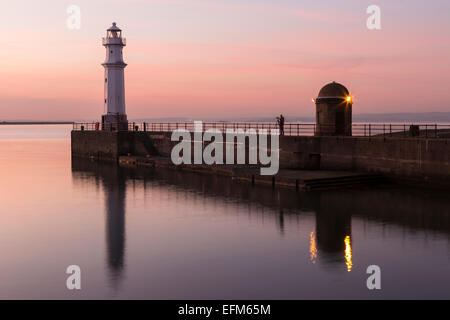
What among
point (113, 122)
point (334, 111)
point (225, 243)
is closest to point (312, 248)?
point (225, 243)

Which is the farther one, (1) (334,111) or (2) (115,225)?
(1) (334,111)

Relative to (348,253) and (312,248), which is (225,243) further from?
(348,253)

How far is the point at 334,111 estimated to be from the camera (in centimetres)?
3334

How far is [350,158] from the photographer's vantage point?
31125 millimetres

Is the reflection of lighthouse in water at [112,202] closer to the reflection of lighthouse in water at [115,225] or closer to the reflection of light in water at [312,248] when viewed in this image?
the reflection of lighthouse in water at [115,225]

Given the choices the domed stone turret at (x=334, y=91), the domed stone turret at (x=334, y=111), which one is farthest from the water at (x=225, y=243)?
the domed stone turret at (x=334, y=91)

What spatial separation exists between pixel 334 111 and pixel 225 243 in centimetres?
1898

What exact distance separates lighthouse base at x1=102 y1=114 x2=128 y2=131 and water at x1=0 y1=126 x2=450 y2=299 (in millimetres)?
22491

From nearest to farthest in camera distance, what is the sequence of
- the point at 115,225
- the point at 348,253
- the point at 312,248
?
the point at 348,253
the point at 312,248
the point at 115,225

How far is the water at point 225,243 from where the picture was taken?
480 inches

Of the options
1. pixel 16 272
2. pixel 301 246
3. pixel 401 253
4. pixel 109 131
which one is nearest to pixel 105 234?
pixel 16 272

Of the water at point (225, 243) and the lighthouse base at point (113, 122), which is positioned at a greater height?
the lighthouse base at point (113, 122)

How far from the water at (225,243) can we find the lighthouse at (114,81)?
75.7ft
